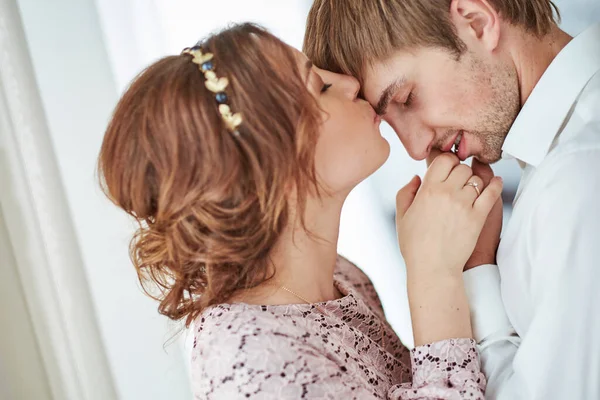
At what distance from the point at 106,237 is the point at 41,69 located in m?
0.46

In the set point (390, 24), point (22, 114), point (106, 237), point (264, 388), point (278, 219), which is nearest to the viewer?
point (264, 388)

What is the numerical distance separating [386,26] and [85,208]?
91cm

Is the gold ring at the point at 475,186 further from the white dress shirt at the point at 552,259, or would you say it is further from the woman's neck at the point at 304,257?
the woman's neck at the point at 304,257

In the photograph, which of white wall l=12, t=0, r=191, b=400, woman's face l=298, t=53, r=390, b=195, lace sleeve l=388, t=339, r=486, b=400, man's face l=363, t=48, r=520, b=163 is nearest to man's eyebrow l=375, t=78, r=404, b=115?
man's face l=363, t=48, r=520, b=163

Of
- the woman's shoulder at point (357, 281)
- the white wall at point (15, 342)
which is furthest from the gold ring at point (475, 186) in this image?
the white wall at point (15, 342)

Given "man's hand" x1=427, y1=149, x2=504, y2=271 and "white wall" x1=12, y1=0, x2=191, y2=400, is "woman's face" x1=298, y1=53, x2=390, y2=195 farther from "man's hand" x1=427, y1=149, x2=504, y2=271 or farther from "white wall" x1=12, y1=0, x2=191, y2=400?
"white wall" x1=12, y1=0, x2=191, y2=400

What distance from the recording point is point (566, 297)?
114cm

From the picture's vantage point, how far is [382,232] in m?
2.01

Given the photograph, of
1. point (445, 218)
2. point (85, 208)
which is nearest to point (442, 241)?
point (445, 218)

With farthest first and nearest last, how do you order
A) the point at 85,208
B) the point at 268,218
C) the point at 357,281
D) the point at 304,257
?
the point at 85,208, the point at 357,281, the point at 304,257, the point at 268,218

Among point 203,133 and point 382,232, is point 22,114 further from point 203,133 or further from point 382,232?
point 382,232

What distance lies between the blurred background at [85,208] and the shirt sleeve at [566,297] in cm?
60

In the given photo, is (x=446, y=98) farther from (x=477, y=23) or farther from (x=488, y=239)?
(x=488, y=239)

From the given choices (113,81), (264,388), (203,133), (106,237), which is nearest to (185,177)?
(203,133)
